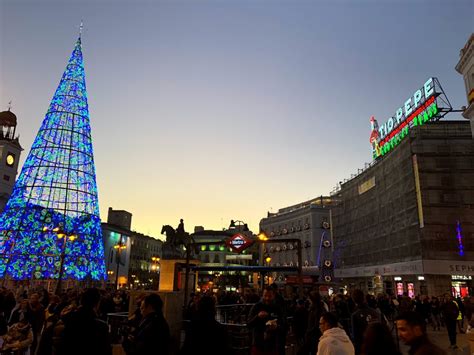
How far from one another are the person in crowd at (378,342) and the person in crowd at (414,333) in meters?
0.19

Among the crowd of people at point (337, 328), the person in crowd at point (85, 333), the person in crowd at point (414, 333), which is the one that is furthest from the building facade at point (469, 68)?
the person in crowd at point (85, 333)

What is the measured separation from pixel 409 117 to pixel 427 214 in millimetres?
13335

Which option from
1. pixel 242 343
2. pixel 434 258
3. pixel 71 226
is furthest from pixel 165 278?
pixel 434 258

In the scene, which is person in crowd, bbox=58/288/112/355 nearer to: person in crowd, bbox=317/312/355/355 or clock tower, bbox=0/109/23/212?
person in crowd, bbox=317/312/355/355

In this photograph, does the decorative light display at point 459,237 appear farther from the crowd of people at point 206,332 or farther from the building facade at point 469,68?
the crowd of people at point 206,332

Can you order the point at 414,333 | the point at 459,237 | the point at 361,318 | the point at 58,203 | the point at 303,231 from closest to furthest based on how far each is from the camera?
the point at 414,333
the point at 361,318
the point at 58,203
the point at 459,237
the point at 303,231

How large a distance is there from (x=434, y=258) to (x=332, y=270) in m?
32.4

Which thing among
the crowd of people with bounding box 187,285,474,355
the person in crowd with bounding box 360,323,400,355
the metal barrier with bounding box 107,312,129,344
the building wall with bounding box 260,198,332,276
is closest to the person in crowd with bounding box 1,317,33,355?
the metal barrier with bounding box 107,312,129,344

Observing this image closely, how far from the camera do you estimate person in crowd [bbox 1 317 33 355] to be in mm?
8148

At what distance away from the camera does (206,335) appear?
391 cm

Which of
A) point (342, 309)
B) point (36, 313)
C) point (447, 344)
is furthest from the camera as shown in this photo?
point (447, 344)

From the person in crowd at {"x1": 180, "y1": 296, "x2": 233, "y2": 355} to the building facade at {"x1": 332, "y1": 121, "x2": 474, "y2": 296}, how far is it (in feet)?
115

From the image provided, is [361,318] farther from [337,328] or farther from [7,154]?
[7,154]

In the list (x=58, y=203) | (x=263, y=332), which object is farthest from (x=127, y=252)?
(x=263, y=332)
